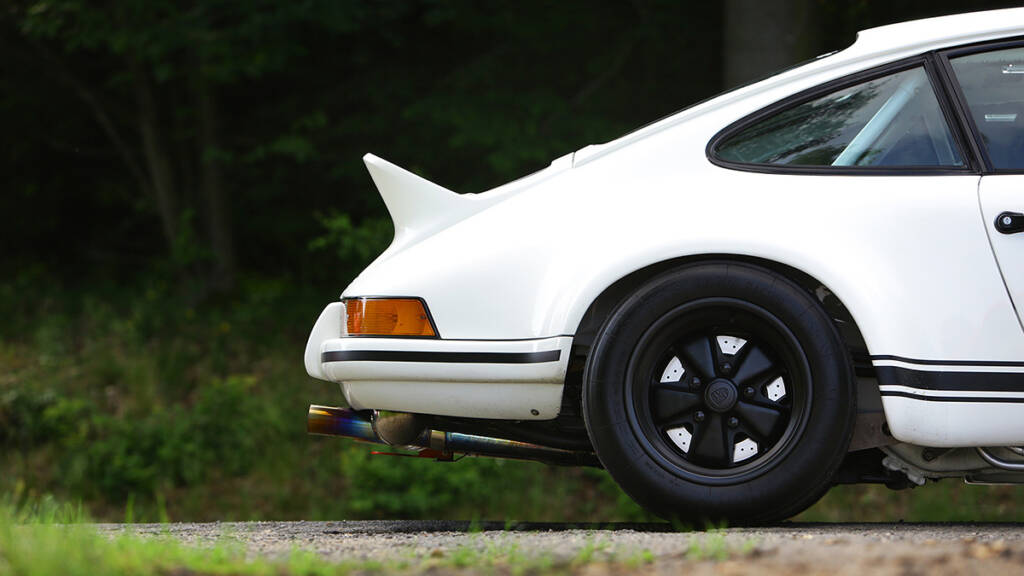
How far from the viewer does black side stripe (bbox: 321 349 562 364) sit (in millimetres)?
3625

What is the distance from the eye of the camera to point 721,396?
3.57m

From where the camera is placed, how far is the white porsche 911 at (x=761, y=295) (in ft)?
11.5

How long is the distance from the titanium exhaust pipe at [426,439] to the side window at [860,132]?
1268 mm

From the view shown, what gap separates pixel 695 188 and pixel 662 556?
138 cm

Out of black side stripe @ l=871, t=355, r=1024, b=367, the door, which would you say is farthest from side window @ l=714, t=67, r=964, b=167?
black side stripe @ l=871, t=355, r=1024, b=367

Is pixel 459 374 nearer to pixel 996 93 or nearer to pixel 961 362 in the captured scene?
pixel 961 362

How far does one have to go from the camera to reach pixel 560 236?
3.70 meters

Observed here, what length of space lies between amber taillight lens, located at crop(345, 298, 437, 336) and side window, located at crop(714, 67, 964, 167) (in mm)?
1183

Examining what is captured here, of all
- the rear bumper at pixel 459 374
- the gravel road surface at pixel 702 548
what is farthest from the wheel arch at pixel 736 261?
the gravel road surface at pixel 702 548

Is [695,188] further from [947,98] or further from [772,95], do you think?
[947,98]

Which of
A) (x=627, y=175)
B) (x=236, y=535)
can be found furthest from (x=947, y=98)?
(x=236, y=535)

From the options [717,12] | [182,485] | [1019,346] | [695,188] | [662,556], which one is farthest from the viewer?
[717,12]

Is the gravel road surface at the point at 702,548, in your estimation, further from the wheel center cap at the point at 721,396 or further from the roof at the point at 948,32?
the roof at the point at 948,32

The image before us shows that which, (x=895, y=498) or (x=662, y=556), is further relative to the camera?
(x=895, y=498)
